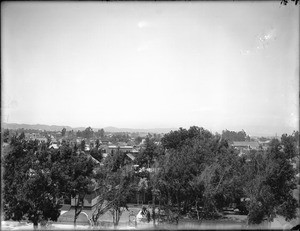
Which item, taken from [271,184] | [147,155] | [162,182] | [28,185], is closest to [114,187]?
[162,182]

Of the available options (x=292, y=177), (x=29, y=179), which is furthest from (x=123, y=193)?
(x=292, y=177)

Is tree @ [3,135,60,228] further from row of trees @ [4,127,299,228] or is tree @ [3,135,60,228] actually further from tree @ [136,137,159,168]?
tree @ [136,137,159,168]

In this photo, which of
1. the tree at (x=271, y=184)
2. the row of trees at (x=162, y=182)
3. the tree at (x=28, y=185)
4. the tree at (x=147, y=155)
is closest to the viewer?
the tree at (x=28, y=185)

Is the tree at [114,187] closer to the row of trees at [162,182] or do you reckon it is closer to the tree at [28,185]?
the row of trees at [162,182]

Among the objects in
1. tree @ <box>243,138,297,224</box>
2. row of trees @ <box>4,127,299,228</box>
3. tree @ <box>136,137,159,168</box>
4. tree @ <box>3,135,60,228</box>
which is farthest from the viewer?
tree @ <box>136,137,159,168</box>

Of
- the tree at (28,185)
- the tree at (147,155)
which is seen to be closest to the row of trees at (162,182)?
the tree at (28,185)

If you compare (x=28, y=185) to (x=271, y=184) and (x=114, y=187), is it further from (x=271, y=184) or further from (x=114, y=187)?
(x=271, y=184)

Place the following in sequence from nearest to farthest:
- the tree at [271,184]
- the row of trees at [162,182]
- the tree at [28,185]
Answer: the tree at [28,185] → the row of trees at [162,182] → the tree at [271,184]

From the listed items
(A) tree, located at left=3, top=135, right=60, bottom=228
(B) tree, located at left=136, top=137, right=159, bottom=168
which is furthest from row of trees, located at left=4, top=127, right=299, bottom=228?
(B) tree, located at left=136, top=137, right=159, bottom=168
